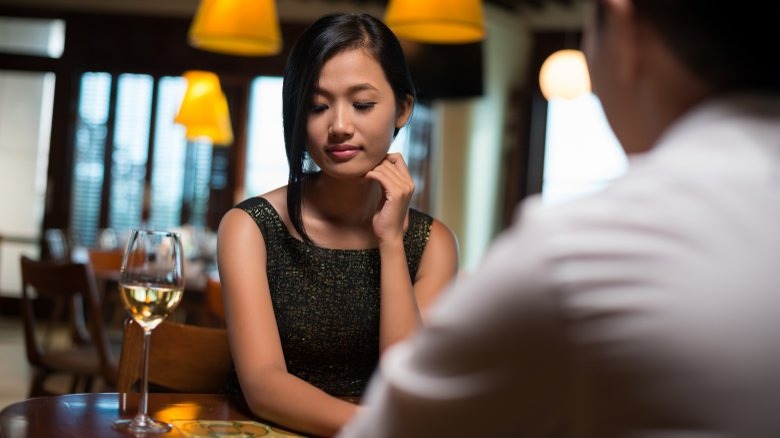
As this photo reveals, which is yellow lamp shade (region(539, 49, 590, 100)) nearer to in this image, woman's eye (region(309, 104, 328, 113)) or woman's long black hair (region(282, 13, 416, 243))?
woman's long black hair (region(282, 13, 416, 243))

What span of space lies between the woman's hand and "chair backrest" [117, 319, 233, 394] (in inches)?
15.4

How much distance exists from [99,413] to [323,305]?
638mm

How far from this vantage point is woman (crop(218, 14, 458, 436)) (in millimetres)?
1836

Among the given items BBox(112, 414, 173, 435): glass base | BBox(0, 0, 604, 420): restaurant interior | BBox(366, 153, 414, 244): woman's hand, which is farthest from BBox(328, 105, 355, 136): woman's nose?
BBox(0, 0, 604, 420): restaurant interior

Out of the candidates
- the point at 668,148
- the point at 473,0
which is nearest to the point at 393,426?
the point at 668,148

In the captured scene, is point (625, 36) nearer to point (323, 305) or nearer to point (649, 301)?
point (649, 301)

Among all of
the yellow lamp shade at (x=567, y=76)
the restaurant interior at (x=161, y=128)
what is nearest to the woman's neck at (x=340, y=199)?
the yellow lamp shade at (x=567, y=76)

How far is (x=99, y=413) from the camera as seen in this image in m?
1.43

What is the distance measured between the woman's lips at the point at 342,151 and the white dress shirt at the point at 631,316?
4.22 ft

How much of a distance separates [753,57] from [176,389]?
1.60m

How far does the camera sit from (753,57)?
24.5 inches

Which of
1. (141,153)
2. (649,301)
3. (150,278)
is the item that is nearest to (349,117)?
(150,278)

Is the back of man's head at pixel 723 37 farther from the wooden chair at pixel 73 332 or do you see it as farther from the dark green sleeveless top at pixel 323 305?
the wooden chair at pixel 73 332

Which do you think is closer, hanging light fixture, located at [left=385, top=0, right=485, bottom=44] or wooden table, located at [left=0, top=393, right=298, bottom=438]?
wooden table, located at [left=0, top=393, right=298, bottom=438]
